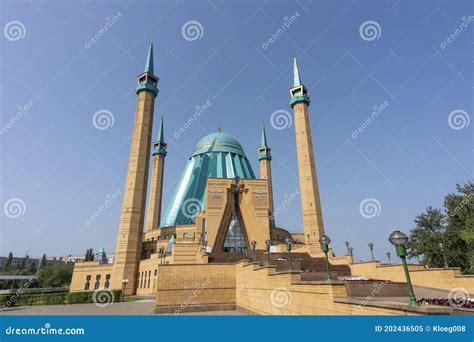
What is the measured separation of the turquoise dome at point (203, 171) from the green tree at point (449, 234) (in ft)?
110

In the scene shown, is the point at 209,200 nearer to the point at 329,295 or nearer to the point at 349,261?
the point at 349,261

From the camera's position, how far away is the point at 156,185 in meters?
53.2

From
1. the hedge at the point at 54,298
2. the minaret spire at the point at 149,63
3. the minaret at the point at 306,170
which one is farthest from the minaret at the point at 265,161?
the hedge at the point at 54,298

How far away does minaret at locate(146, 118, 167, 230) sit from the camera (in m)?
51.2

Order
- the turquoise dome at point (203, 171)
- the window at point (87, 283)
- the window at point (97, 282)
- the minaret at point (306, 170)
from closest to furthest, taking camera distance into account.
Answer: the window at point (97, 282), the window at point (87, 283), the minaret at point (306, 170), the turquoise dome at point (203, 171)


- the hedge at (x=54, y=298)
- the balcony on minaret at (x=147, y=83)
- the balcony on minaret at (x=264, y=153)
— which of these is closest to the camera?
the hedge at (x=54, y=298)

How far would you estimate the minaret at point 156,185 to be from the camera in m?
51.2

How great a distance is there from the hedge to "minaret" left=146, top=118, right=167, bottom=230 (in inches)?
985

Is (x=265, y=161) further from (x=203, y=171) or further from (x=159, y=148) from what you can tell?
(x=159, y=148)

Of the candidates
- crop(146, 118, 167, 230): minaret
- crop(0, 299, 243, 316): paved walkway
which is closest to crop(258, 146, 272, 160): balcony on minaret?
crop(146, 118, 167, 230): minaret

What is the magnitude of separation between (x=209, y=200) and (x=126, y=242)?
40.1ft

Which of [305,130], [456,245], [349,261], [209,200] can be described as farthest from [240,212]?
[456,245]

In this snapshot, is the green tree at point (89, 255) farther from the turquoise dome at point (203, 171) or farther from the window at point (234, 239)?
the window at point (234, 239)

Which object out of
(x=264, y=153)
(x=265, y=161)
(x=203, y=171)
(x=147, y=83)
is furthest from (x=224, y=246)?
(x=147, y=83)
